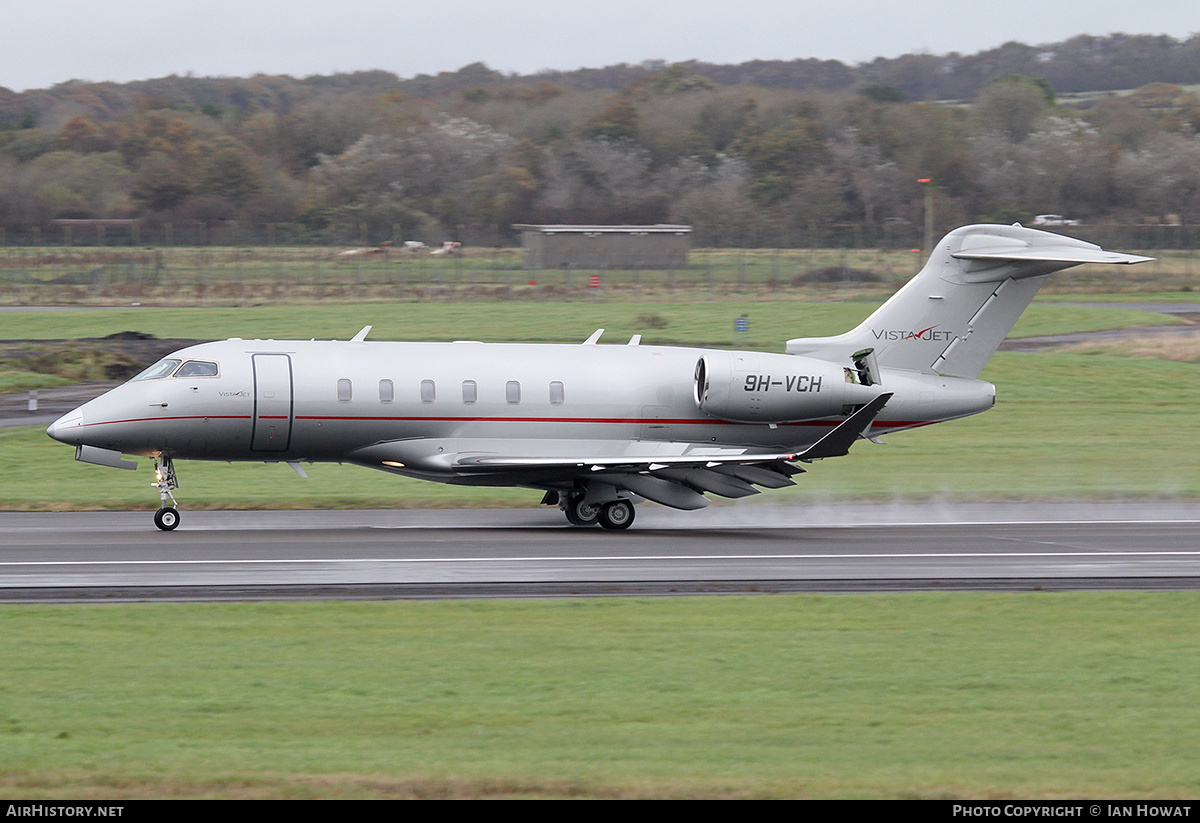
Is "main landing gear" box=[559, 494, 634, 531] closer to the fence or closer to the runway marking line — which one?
the runway marking line

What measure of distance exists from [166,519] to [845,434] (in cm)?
1155

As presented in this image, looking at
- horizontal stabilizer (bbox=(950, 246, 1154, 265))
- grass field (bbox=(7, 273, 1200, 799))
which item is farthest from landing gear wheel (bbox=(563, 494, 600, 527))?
horizontal stabilizer (bbox=(950, 246, 1154, 265))

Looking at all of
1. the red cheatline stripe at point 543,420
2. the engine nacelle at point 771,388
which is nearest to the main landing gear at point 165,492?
the red cheatline stripe at point 543,420

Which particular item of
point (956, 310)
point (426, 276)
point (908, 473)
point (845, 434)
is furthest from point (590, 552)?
point (426, 276)

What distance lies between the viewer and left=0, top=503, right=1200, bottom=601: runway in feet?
59.8

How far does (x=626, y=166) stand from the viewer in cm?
11175

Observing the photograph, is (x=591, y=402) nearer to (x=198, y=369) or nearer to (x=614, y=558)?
(x=614, y=558)

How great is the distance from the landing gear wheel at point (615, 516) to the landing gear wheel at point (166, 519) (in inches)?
291

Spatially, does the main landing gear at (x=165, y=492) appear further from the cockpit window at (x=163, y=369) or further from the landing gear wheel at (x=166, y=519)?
the cockpit window at (x=163, y=369)

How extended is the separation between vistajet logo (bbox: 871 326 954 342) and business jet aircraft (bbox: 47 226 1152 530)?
3 centimetres

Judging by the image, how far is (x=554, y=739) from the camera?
10820 mm

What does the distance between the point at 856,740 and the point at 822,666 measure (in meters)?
2.66

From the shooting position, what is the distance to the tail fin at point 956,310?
2664cm
